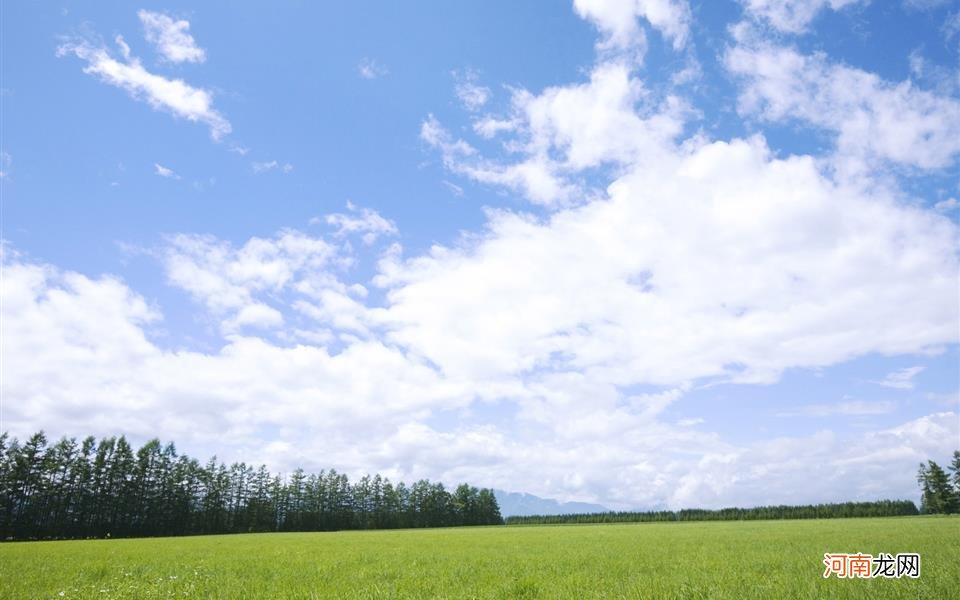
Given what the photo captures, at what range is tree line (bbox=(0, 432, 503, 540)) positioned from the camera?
268ft

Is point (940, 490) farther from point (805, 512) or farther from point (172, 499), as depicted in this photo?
point (172, 499)

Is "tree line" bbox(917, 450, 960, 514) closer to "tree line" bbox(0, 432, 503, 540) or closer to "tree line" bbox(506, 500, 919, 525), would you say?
"tree line" bbox(506, 500, 919, 525)

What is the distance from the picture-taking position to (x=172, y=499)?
99688 millimetres

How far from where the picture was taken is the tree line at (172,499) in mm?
81562

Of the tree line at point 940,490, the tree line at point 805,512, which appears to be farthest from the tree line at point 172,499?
the tree line at point 940,490

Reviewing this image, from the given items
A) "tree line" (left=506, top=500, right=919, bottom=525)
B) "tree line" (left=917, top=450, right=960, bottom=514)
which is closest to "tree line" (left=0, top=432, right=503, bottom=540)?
"tree line" (left=506, top=500, right=919, bottom=525)

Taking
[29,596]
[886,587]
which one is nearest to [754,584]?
[886,587]

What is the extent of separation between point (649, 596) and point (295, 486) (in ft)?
439

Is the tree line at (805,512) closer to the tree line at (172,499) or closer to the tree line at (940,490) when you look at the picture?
the tree line at (940,490)

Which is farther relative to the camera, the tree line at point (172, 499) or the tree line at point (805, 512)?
the tree line at point (805, 512)

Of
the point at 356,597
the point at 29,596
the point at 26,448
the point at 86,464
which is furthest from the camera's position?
the point at 86,464

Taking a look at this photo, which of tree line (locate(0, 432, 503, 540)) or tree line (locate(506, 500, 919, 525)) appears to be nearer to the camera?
tree line (locate(0, 432, 503, 540))

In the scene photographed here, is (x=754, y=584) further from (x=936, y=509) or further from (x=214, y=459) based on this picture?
(x=936, y=509)

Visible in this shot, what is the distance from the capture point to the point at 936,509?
10244cm
